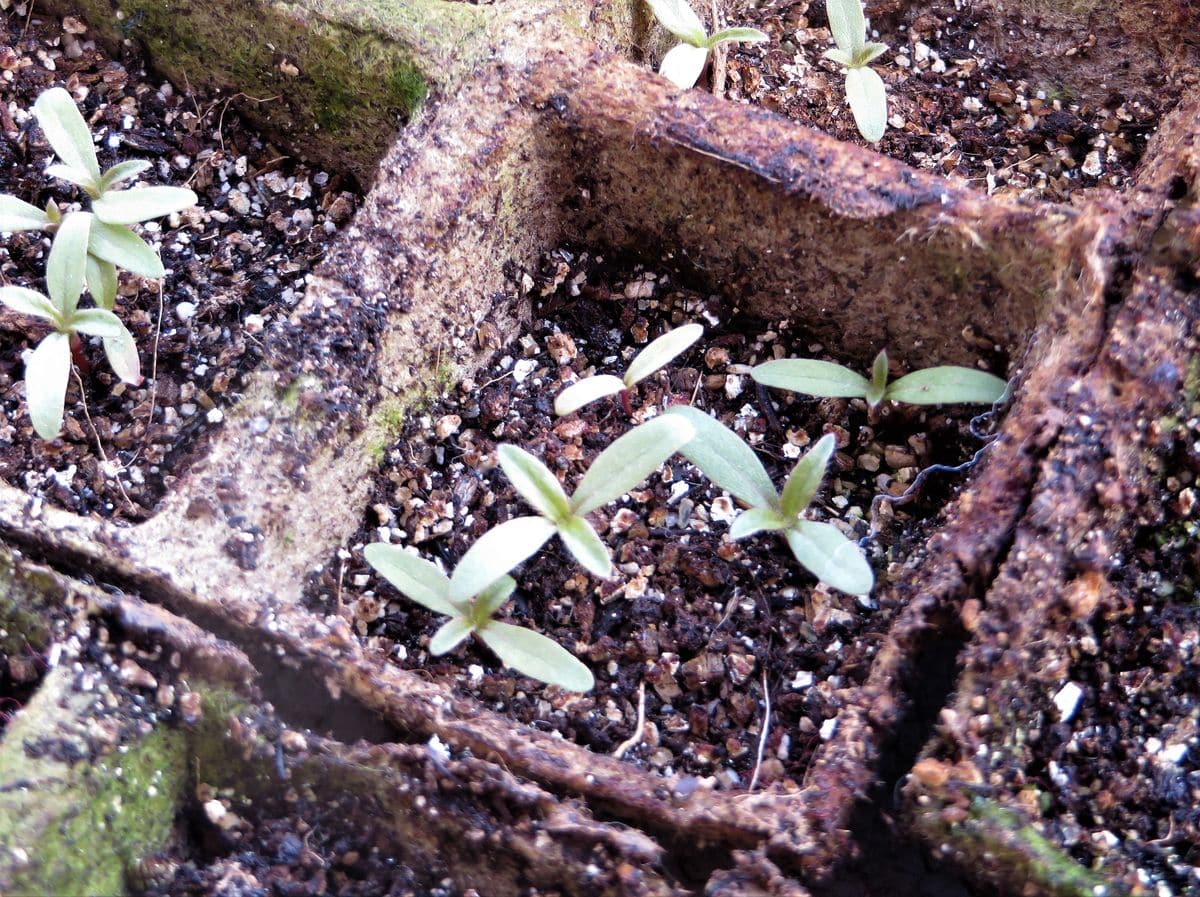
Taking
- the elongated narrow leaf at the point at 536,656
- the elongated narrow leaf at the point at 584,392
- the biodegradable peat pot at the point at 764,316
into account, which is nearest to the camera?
the biodegradable peat pot at the point at 764,316

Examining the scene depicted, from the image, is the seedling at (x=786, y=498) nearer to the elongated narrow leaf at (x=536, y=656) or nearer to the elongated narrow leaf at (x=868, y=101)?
the elongated narrow leaf at (x=536, y=656)

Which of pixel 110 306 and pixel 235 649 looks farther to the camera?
pixel 110 306

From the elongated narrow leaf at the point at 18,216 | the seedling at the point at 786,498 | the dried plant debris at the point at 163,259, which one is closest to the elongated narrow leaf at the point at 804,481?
the seedling at the point at 786,498

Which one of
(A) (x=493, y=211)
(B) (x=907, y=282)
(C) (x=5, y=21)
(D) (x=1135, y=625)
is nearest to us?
(D) (x=1135, y=625)

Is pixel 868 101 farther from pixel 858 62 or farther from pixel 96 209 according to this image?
pixel 96 209

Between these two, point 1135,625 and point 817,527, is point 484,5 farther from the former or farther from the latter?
point 1135,625

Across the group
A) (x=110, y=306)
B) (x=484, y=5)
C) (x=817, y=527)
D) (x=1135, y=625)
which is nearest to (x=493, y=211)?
(x=484, y=5)

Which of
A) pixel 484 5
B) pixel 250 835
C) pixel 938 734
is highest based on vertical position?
pixel 484 5
